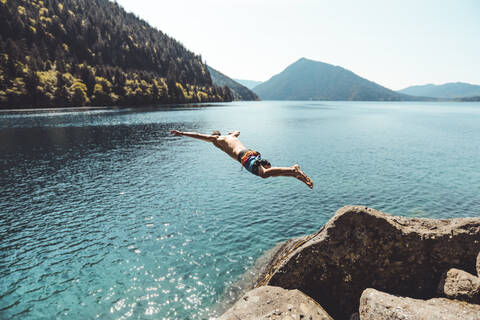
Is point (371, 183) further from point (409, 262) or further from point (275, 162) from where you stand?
point (409, 262)

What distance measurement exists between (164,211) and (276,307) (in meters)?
15.3

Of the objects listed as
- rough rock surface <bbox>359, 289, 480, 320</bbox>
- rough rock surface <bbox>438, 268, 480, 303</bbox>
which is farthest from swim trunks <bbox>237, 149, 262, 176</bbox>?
rough rock surface <bbox>438, 268, 480, 303</bbox>

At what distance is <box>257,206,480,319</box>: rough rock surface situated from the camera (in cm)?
862

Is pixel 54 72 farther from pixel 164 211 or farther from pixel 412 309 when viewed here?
pixel 412 309

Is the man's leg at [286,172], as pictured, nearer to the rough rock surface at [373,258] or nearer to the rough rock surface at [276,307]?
the rough rock surface at [373,258]

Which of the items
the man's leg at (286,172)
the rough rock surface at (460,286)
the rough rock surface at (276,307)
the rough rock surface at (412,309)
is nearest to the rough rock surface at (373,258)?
the rough rock surface at (460,286)

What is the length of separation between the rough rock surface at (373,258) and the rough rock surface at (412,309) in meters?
1.16

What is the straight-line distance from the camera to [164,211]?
71.1 feet

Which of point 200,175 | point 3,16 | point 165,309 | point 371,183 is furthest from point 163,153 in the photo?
point 3,16

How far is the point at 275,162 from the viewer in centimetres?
3816

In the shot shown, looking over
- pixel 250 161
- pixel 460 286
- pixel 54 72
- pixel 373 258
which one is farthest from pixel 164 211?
pixel 54 72

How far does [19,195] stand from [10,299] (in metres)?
16.8

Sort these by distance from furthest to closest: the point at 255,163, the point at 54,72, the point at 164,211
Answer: the point at 54,72 < the point at 164,211 < the point at 255,163

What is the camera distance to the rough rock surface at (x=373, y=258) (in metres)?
8.62
